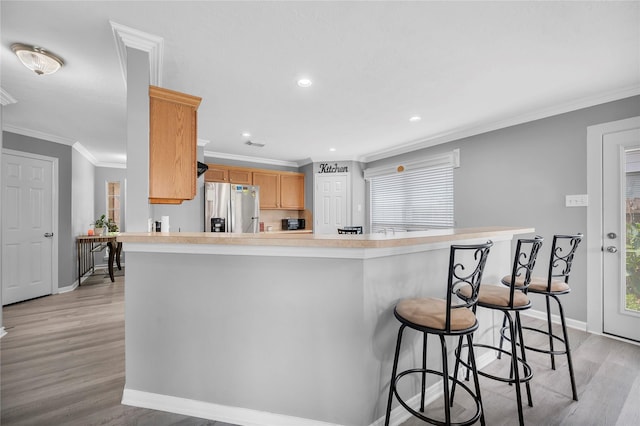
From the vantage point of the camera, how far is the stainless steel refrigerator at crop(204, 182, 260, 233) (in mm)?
4961

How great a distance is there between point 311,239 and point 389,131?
3.18 meters

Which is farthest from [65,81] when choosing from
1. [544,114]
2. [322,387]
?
[544,114]

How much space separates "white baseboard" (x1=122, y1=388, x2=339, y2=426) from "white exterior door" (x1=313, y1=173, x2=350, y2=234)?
4.53 meters

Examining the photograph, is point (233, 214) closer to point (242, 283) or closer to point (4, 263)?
point (4, 263)

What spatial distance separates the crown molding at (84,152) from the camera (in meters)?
4.94

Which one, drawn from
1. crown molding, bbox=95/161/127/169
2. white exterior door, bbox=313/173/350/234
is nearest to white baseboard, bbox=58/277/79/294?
crown molding, bbox=95/161/127/169

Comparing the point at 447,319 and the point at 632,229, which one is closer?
the point at 447,319

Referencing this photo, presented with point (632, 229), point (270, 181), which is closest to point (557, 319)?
point (632, 229)

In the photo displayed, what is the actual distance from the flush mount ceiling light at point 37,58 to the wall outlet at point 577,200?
481cm

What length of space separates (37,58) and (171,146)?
1.22 m

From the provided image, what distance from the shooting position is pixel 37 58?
2152 mm

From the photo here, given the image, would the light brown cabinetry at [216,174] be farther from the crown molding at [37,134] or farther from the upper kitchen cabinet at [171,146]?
the upper kitchen cabinet at [171,146]

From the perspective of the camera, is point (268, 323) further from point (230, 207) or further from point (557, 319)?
point (230, 207)

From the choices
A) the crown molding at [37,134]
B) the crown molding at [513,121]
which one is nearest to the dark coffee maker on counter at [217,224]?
the crown molding at [37,134]
